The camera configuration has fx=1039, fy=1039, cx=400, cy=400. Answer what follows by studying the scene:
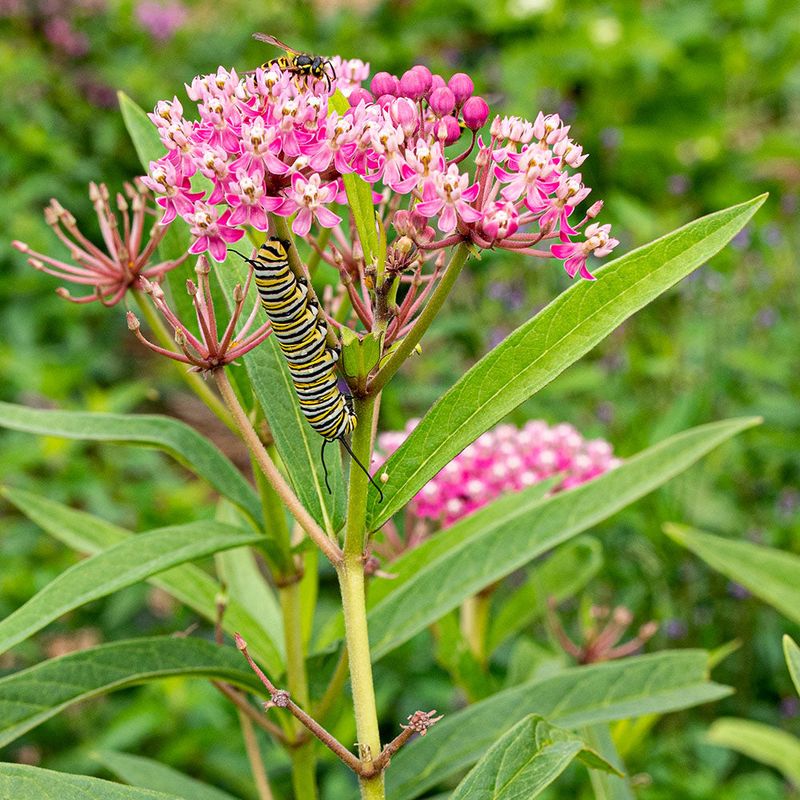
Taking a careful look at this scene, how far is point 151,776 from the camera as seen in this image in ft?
3.99

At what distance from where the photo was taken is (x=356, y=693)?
0.82 meters

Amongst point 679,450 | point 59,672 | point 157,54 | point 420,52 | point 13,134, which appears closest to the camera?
point 59,672

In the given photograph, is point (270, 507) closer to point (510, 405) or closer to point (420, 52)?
point (510, 405)

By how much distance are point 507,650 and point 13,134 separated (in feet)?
8.66

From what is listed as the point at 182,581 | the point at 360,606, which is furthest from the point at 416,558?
the point at 360,606

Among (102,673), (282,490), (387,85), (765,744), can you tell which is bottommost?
(765,744)

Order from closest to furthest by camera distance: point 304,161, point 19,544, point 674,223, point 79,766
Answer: point 304,161
point 79,766
point 19,544
point 674,223

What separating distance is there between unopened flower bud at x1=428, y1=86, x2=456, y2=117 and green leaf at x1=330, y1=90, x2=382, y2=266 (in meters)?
0.07

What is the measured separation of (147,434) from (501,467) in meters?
0.66

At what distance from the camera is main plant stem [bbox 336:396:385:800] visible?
81 cm

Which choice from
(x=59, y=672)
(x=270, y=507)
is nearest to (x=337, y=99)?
(x=270, y=507)

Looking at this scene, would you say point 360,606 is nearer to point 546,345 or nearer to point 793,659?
point 546,345

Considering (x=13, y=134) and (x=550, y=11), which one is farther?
(x=550, y=11)

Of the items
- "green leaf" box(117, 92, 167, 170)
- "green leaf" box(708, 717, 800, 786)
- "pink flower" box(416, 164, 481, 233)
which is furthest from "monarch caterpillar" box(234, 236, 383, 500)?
"green leaf" box(708, 717, 800, 786)
